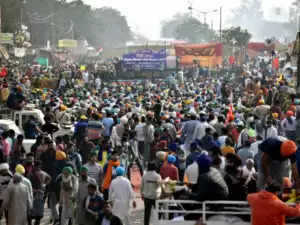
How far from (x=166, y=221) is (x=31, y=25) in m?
98.9

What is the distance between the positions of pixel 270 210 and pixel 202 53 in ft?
123

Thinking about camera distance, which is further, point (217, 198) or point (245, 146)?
point (245, 146)

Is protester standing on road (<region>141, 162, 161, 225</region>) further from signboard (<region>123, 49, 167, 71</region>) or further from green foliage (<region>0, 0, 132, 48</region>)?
green foliage (<region>0, 0, 132, 48</region>)

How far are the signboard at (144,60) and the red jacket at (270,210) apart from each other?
3596 cm

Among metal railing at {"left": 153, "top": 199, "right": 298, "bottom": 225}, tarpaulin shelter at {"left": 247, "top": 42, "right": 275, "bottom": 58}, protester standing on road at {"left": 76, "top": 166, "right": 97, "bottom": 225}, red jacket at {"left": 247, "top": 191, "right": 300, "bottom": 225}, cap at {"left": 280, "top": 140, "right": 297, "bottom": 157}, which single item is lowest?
tarpaulin shelter at {"left": 247, "top": 42, "right": 275, "bottom": 58}

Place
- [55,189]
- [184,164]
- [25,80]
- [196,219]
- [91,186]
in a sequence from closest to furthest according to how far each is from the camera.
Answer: [196,219] → [91,186] → [55,189] → [184,164] → [25,80]

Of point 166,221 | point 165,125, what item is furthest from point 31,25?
point 166,221

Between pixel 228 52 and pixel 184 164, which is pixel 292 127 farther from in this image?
pixel 228 52

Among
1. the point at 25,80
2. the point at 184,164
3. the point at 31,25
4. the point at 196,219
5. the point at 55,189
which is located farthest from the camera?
the point at 31,25

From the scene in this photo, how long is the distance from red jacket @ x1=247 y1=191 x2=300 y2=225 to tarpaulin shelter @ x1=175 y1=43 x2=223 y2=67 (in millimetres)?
37145

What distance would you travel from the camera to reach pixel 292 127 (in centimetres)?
1844

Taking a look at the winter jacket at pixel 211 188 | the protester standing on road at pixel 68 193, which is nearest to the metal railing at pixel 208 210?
the winter jacket at pixel 211 188

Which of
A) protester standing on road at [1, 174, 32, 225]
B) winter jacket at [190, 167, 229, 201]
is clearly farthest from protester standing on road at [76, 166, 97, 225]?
winter jacket at [190, 167, 229, 201]

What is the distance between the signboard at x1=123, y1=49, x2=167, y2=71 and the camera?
147 ft
